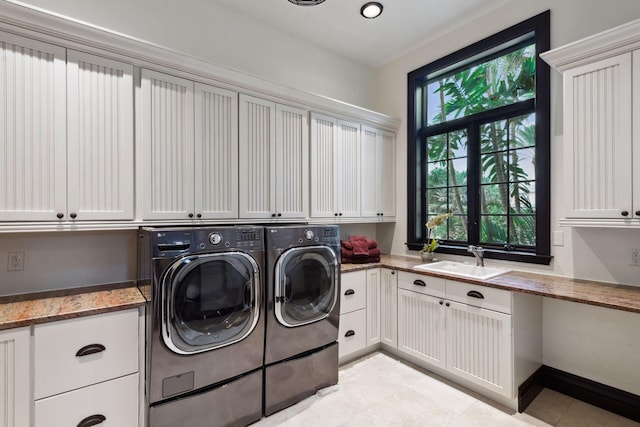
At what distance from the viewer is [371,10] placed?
106 inches

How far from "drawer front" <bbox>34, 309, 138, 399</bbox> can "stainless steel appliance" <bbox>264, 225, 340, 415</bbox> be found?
0.80 meters

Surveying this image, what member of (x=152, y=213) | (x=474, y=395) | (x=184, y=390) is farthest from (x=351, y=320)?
(x=152, y=213)

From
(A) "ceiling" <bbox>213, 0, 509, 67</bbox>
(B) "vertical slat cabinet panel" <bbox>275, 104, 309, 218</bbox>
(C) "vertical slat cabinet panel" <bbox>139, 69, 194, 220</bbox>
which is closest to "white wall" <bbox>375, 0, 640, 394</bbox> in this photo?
(A) "ceiling" <bbox>213, 0, 509, 67</bbox>

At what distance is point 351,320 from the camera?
8.91ft

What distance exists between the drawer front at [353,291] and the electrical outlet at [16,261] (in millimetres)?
2150

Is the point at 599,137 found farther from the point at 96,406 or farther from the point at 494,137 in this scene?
the point at 96,406

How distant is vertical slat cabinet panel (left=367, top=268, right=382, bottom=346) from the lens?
284cm

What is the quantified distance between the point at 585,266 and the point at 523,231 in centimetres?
50

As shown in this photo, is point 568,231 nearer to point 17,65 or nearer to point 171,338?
point 171,338

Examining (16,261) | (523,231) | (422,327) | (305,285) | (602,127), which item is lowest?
(422,327)

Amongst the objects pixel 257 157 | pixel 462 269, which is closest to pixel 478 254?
pixel 462 269

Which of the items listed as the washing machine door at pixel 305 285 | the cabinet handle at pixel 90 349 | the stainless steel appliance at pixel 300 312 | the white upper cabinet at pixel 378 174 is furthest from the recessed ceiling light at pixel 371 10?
the cabinet handle at pixel 90 349

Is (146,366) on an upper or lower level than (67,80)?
lower

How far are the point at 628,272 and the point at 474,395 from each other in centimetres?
134
